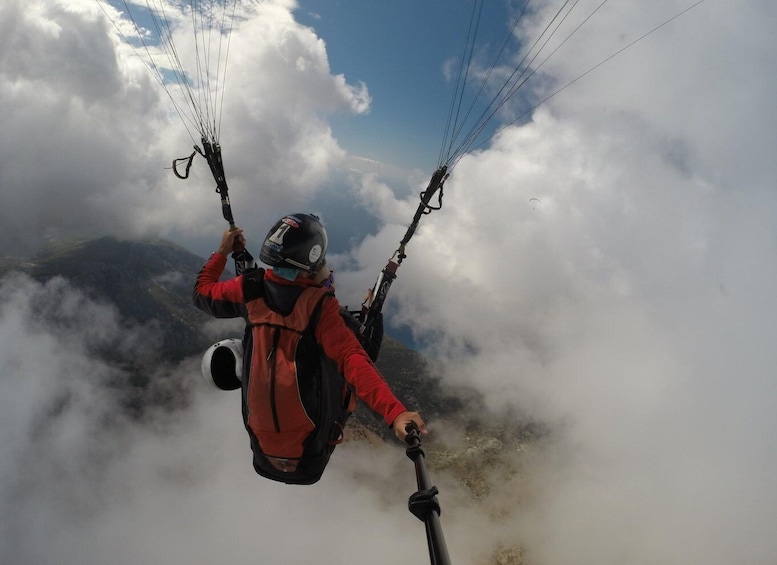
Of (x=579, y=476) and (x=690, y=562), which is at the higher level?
(x=579, y=476)

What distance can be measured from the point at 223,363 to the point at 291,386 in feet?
4.80

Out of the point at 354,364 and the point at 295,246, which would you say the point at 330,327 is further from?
the point at 295,246

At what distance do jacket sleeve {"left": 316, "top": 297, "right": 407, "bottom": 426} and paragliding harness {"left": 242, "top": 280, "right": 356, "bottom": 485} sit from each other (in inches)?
4.3

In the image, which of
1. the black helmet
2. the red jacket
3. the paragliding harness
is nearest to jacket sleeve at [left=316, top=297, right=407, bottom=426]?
the red jacket

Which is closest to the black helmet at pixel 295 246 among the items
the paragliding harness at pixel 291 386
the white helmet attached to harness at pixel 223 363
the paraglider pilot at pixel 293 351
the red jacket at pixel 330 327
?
the paraglider pilot at pixel 293 351

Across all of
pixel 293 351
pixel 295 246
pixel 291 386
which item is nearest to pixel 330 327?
pixel 293 351

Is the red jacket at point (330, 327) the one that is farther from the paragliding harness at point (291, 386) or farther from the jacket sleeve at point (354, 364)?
the paragliding harness at point (291, 386)

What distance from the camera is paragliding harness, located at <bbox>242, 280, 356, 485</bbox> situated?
372 centimetres

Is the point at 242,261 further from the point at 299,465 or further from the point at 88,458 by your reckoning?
the point at 88,458

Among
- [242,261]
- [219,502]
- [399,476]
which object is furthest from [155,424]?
[242,261]

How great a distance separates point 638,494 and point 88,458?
9629 inches

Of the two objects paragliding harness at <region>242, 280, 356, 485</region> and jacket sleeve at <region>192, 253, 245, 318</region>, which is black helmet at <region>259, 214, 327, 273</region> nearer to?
paragliding harness at <region>242, 280, 356, 485</region>

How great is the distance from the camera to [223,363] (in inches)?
186

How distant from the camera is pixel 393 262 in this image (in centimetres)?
630
